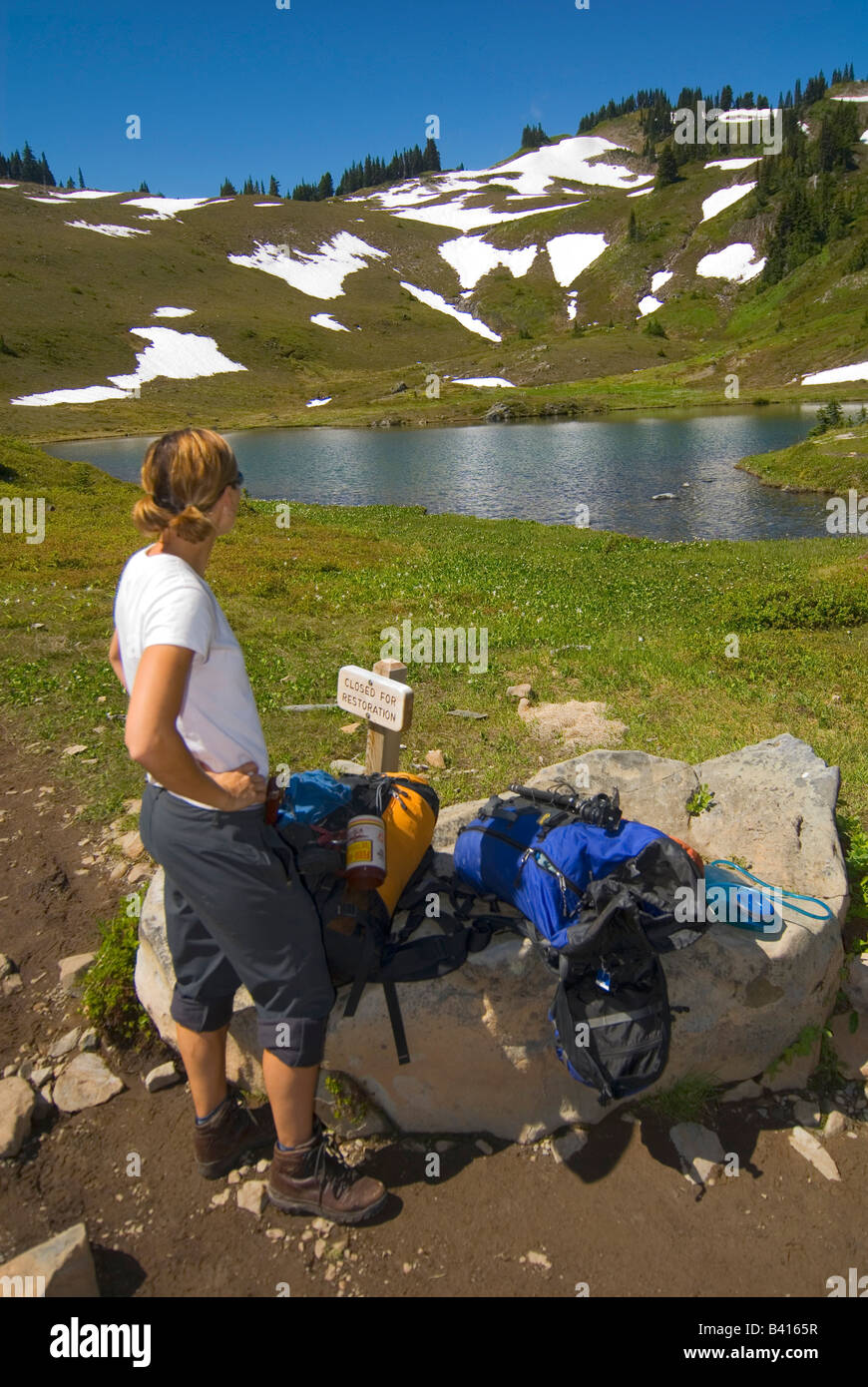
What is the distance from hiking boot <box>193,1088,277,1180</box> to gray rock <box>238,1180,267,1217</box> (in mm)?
184

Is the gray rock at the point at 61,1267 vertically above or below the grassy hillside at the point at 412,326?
below

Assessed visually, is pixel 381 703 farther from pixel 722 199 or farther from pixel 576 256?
pixel 722 199

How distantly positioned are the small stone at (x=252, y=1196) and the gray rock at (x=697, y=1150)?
280 centimetres

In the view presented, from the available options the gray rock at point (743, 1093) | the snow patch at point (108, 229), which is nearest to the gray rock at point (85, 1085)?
→ the gray rock at point (743, 1093)

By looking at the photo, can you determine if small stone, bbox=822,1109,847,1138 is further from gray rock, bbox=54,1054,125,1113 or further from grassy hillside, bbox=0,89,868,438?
grassy hillside, bbox=0,89,868,438

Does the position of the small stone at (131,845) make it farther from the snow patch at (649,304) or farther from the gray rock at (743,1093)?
the snow patch at (649,304)

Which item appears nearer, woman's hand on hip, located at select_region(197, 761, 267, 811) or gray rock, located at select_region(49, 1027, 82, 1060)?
woman's hand on hip, located at select_region(197, 761, 267, 811)

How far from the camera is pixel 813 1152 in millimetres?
5203

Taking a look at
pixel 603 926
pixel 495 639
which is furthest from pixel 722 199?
pixel 603 926

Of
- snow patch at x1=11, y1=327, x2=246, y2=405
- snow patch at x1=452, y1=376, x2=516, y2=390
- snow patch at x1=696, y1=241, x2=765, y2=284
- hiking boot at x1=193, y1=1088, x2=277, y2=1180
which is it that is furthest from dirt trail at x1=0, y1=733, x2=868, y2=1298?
snow patch at x1=696, y1=241, x2=765, y2=284

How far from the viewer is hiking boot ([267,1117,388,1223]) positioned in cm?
452

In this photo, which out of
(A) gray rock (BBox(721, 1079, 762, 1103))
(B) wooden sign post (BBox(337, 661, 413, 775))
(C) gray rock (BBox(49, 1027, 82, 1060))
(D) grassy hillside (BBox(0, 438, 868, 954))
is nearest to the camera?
(A) gray rock (BBox(721, 1079, 762, 1103))

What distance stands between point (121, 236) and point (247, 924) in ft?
736

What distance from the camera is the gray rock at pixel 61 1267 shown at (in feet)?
13.2
